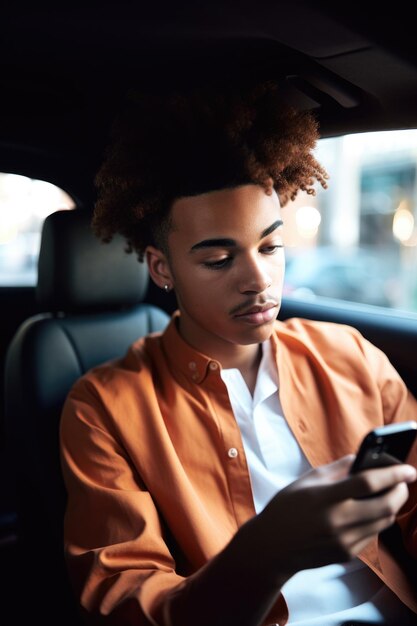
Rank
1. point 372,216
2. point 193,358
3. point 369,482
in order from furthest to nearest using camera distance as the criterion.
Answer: point 372,216 < point 193,358 < point 369,482

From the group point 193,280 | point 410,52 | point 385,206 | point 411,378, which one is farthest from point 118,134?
point 385,206

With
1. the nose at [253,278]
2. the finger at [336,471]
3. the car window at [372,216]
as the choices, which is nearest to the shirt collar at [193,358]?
the nose at [253,278]

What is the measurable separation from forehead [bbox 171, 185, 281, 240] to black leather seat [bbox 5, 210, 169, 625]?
2.05ft

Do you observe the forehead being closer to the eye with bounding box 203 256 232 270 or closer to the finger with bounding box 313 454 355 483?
the eye with bounding box 203 256 232 270

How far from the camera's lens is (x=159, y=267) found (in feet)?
4.96

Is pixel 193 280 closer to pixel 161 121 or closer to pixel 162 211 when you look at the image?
pixel 162 211

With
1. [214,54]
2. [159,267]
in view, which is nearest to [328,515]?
[159,267]

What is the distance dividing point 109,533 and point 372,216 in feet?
40.1

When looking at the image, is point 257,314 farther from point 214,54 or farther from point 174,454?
point 214,54

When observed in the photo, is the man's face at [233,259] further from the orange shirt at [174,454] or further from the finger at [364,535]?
the finger at [364,535]

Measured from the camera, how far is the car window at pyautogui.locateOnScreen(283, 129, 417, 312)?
1047 cm

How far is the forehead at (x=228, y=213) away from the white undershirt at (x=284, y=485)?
35 cm

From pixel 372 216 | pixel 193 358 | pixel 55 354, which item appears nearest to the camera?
pixel 193 358

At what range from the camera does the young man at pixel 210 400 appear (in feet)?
3.90
